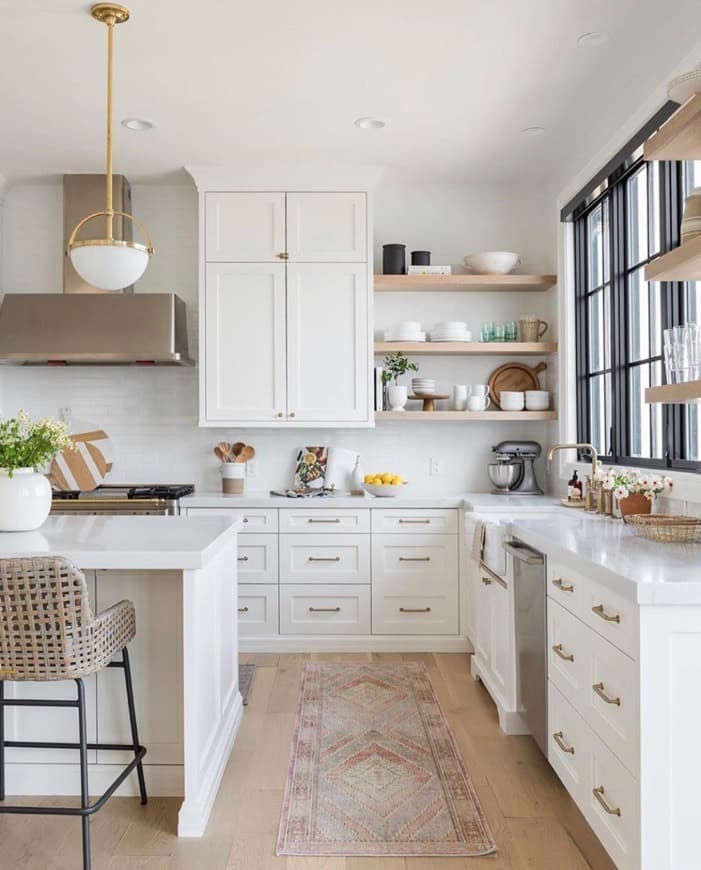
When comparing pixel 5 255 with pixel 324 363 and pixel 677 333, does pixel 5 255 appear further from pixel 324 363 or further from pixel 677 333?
pixel 677 333

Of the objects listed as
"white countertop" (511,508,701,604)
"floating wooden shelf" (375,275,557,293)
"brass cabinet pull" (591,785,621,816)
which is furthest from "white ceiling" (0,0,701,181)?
"brass cabinet pull" (591,785,621,816)

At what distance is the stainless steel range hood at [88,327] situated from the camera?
14.3ft

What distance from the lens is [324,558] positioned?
430cm

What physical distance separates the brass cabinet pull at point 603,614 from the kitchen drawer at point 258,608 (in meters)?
2.52

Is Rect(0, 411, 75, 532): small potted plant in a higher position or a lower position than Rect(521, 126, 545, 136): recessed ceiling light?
lower

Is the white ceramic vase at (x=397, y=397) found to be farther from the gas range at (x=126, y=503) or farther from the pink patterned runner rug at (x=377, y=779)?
the pink patterned runner rug at (x=377, y=779)

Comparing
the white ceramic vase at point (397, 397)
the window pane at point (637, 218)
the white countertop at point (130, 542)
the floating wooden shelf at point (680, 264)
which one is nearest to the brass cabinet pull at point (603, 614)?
the floating wooden shelf at point (680, 264)

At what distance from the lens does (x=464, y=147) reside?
4.20 meters

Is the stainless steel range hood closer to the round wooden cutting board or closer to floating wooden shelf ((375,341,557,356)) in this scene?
the round wooden cutting board

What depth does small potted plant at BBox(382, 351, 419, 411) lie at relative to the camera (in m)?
4.57

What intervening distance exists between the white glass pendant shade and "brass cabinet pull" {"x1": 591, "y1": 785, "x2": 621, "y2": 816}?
7.31 feet

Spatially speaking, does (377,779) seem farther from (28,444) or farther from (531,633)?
(28,444)

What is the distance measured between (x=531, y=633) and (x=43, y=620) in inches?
65.8

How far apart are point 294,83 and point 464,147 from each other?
119cm
